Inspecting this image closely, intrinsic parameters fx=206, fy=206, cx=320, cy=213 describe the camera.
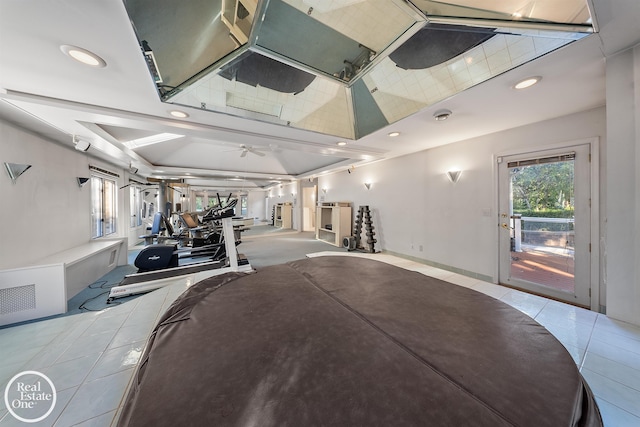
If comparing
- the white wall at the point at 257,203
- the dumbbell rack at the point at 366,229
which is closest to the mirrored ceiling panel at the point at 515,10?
A: the dumbbell rack at the point at 366,229

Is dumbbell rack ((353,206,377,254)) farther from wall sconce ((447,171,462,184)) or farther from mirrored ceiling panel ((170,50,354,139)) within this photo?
mirrored ceiling panel ((170,50,354,139))

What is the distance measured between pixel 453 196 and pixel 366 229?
2.33 meters

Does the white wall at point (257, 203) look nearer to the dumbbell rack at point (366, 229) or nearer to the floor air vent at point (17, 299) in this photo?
the dumbbell rack at point (366, 229)

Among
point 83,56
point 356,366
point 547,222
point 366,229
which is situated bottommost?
point 356,366

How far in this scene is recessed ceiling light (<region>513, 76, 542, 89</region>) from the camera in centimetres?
196

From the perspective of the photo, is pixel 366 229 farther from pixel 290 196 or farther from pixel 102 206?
pixel 102 206

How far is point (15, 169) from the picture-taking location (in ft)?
8.82

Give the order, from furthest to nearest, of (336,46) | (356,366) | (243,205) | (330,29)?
(243,205)
(336,46)
(330,29)
(356,366)

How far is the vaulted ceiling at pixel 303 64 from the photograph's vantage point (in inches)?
57.4

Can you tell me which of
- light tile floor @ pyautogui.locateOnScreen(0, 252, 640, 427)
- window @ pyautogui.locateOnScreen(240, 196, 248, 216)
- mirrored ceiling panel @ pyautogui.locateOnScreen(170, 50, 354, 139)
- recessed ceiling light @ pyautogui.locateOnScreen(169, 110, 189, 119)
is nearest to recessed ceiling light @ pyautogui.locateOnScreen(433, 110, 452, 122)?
mirrored ceiling panel @ pyautogui.locateOnScreen(170, 50, 354, 139)

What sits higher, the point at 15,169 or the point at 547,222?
the point at 15,169

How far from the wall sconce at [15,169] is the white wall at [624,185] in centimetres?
651

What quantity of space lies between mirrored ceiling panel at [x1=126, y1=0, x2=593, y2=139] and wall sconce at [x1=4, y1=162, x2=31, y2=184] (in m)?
2.38

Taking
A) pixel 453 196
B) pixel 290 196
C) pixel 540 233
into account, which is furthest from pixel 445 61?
pixel 290 196
